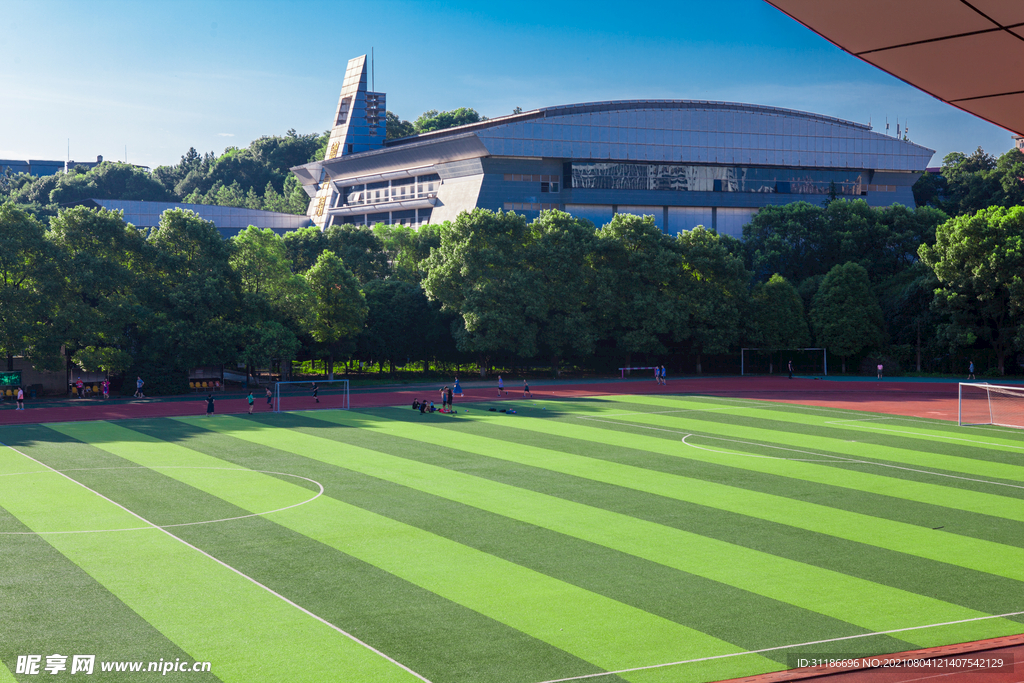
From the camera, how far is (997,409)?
45.3 meters

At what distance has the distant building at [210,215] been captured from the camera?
346 ft

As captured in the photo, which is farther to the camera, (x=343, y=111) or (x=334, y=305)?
(x=343, y=111)

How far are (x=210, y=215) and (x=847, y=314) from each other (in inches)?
3033

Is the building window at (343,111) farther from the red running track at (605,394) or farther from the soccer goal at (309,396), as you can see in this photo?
the red running track at (605,394)

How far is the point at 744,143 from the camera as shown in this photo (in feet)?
360

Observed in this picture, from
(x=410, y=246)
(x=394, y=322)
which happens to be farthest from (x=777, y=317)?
(x=410, y=246)

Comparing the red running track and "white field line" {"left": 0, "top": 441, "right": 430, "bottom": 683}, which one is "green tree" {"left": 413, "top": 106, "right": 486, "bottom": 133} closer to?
the red running track

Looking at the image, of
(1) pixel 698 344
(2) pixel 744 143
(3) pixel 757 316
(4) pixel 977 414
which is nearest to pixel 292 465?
(4) pixel 977 414

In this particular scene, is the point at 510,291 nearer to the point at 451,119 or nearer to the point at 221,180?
the point at 451,119

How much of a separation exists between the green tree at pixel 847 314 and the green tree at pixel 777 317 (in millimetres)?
1812

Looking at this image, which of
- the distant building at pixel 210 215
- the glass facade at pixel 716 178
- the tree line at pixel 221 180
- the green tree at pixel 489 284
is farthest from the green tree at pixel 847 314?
the tree line at pixel 221 180

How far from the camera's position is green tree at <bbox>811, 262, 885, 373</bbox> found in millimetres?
79312

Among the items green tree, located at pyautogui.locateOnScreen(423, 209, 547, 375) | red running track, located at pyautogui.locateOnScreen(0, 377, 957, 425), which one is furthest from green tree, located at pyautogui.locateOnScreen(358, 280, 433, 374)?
red running track, located at pyautogui.locateOnScreen(0, 377, 957, 425)

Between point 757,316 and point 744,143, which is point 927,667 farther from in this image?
point 744,143
